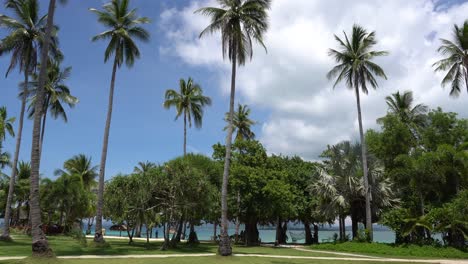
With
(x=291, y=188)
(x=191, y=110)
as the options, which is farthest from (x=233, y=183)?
(x=191, y=110)

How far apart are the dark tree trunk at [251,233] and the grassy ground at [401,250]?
7905mm

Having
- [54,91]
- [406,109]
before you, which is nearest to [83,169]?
[54,91]

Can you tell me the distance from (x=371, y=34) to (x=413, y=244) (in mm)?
17887

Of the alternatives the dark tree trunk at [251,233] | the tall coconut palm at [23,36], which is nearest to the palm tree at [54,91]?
the tall coconut palm at [23,36]

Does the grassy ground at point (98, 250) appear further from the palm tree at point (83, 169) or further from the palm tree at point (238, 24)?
the palm tree at point (83, 169)

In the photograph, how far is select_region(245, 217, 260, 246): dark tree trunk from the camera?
34.5 metres

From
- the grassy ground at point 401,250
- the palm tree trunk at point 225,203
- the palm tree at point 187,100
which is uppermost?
the palm tree at point 187,100

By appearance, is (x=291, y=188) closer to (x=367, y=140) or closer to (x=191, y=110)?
(x=367, y=140)

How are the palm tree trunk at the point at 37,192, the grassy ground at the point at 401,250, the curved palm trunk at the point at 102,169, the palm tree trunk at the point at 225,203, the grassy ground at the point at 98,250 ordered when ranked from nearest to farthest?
the palm tree trunk at the point at 37,192 → the grassy ground at the point at 98,250 → the palm tree trunk at the point at 225,203 → the grassy ground at the point at 401,250 → the curved palm trunk at the point at 102,169

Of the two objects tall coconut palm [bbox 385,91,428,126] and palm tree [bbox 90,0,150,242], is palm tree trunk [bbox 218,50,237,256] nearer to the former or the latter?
palm tree [bbox 90,0,150,242]

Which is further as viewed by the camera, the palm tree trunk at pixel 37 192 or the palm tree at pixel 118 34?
the palm tree at pixel 118 34

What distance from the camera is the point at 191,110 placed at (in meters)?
40.6

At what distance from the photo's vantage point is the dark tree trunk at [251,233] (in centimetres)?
3447

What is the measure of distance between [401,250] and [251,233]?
14189 millimetres
